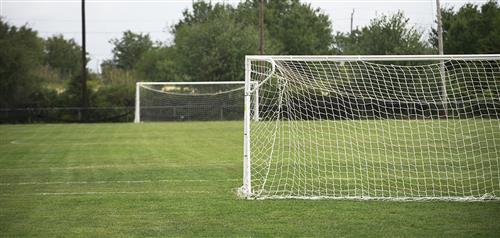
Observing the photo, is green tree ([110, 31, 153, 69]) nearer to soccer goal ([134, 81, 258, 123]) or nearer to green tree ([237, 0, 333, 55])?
green tree ([237, 0, 333, 55])

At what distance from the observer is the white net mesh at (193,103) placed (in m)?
41.5

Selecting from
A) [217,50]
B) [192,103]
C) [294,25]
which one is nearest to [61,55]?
[294,25]

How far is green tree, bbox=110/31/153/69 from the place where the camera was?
7962cm

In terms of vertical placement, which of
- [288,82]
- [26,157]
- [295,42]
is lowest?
[26,157]

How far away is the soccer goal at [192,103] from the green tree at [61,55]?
38187mm

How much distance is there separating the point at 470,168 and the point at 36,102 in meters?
37.1

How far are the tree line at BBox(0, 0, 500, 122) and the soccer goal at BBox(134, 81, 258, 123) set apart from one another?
9.17 ft

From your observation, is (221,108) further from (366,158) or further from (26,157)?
(366,158)

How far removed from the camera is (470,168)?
13.6 m

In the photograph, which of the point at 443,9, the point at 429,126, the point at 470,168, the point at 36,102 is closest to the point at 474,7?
the point at 443,9

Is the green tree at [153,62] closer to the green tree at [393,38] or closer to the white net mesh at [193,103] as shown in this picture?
the white net mesh at [193,103]

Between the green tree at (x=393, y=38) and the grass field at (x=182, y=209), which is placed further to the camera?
the green tree at (x=393, y=38)

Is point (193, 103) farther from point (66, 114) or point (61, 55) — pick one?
point (61, 55)

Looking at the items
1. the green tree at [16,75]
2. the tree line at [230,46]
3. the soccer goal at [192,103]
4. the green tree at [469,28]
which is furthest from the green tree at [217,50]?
the green tree at [469,28]
